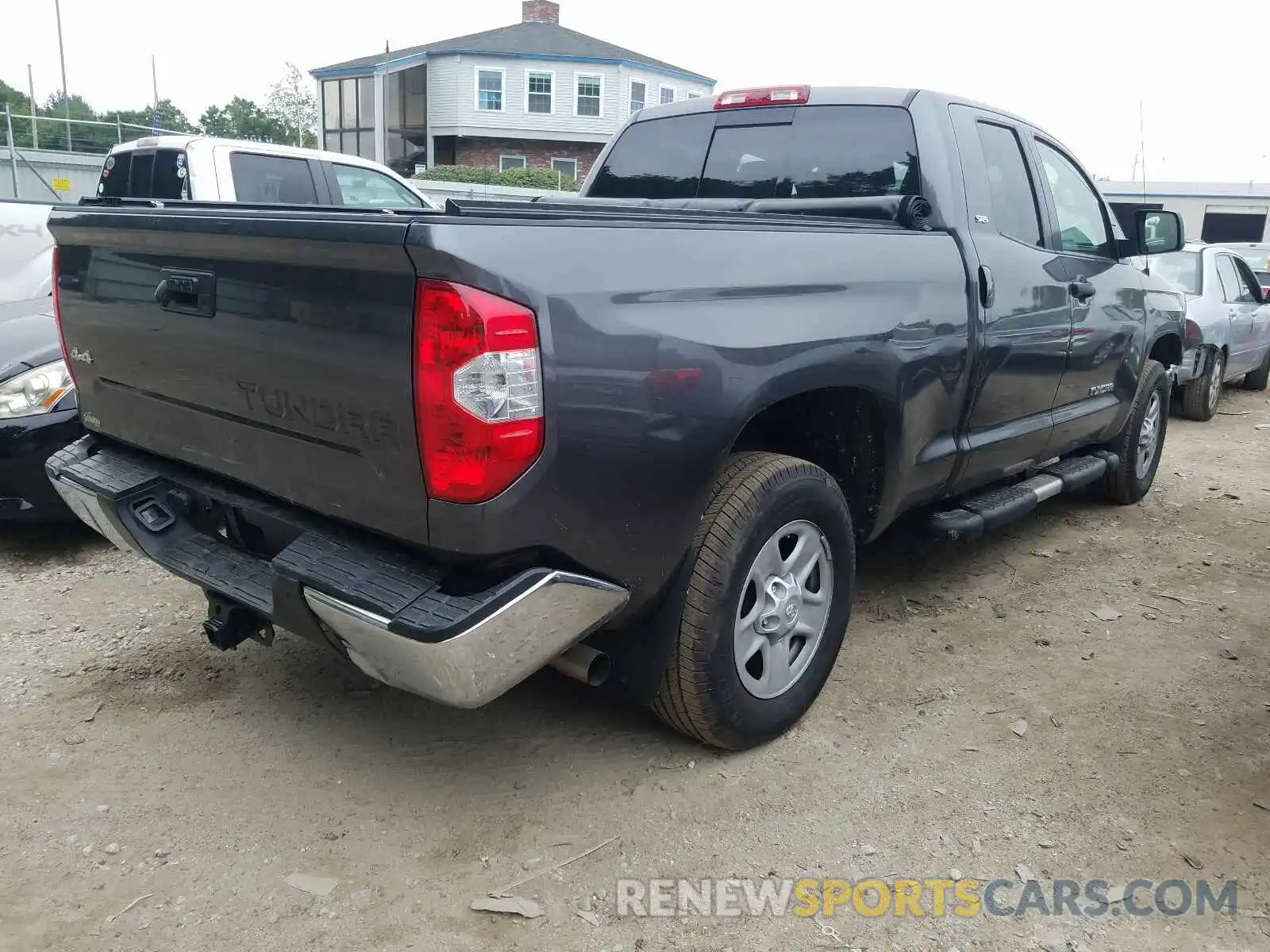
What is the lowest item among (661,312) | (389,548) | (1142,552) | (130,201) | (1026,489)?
(1142,552)

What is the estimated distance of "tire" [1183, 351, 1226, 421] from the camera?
9.36 m

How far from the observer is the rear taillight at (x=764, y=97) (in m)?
4.14

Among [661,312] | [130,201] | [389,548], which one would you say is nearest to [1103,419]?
[661,312]

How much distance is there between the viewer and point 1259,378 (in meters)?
11.7

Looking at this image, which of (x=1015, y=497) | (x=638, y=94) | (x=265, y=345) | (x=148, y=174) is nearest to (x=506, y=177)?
(x=638, y=94)

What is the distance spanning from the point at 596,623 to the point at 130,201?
2.03 m

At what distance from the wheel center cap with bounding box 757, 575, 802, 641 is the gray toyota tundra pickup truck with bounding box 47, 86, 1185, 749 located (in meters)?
0.01

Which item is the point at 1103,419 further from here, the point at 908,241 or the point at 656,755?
the point at 656,755

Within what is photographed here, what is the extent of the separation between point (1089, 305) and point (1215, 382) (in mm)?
6010

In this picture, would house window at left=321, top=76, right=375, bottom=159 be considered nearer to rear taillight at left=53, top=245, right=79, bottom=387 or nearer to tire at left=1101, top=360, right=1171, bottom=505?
tire at left=1101, top=360, right=1171, bottom=505

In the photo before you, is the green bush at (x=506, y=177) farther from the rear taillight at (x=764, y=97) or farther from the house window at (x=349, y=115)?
the rear taillight at (x=764, y=97)

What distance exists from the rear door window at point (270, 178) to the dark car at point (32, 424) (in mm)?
3195

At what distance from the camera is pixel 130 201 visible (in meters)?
3.22

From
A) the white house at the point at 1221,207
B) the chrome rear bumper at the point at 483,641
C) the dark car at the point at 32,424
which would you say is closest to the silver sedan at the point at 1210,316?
the chrome rear bumper at the point at 483,641
